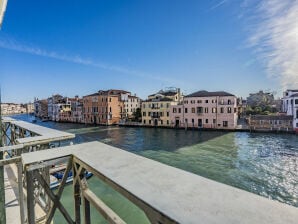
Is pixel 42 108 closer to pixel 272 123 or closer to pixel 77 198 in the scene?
pixel 272 123

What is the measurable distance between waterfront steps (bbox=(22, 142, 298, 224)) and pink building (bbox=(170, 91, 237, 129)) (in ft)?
88.1

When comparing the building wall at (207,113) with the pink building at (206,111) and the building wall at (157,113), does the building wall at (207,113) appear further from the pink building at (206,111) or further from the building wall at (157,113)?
the building wall at (157,113)

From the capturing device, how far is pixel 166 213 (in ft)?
2.42

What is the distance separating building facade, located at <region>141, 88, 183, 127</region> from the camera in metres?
30.6

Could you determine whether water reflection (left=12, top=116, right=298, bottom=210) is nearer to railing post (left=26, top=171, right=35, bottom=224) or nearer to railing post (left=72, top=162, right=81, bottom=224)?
railing post (left=72, top=162, right=81, bottom=224)

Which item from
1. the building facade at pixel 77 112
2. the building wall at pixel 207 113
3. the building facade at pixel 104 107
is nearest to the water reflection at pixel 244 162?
the building wall at pixel 207 113

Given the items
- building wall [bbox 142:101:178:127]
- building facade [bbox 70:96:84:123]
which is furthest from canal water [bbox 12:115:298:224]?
building facade [bbox 70:96:84:123]

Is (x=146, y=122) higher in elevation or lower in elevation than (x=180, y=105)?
lower

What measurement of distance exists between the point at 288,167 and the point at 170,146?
8.57 m

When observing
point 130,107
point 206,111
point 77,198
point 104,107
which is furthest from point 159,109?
point 77,198

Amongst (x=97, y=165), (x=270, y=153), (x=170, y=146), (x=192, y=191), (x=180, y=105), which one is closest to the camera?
(x=192, y=191)

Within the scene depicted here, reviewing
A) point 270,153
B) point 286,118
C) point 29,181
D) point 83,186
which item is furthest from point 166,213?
point 286,118

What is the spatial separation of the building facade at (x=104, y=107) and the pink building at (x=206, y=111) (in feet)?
37.9

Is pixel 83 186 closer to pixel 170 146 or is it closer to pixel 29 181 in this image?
pixel 29 181
